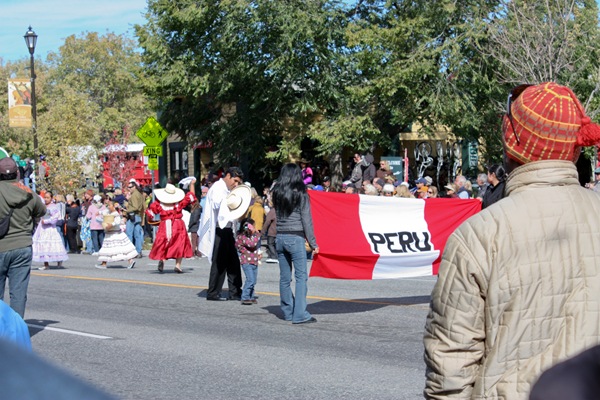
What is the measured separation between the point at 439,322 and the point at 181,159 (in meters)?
44.4

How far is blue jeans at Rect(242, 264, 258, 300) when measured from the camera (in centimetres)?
1266

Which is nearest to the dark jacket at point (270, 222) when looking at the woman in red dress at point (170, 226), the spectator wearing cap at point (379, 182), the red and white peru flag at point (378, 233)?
the woman in red dress at point (170, 226)

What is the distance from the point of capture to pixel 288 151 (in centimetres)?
3281

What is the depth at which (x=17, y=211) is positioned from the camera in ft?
31.9

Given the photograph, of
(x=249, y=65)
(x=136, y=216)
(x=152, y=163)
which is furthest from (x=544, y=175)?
(x=249, y=65)

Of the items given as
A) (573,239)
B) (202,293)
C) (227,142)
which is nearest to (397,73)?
(227,142)

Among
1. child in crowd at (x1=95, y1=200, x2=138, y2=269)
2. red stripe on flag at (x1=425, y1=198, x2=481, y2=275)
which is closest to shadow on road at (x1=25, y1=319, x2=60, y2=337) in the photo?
red stripe on flag at (x1=425, y1=198, x2=481, y2=275)

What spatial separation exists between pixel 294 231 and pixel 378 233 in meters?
1.51

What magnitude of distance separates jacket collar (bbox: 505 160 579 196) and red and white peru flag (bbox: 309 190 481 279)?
8727mm

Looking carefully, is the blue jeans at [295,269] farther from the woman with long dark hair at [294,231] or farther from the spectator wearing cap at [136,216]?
the spectator wearing cap at [136,216]

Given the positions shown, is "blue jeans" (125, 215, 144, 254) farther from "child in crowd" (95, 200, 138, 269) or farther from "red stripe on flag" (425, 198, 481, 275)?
"red stripe on flag" (425, 198, 481, 275)

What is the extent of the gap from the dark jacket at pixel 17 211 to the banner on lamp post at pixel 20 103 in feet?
93.8

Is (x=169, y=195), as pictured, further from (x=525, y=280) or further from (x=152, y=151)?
(x=525, y=280)

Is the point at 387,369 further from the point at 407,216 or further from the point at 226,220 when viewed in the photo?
the point at 226,220
